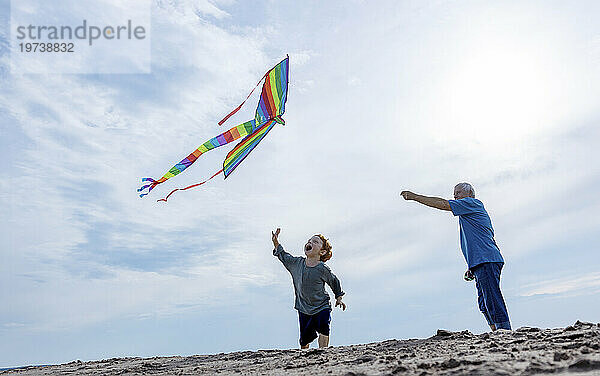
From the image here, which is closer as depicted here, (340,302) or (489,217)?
(489,217)

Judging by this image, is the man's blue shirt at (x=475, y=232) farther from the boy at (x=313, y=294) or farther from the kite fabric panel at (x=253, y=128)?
the kite fabric panel at (x=253, y=128)

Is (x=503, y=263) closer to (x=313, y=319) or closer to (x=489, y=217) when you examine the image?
(x=489, y=217)

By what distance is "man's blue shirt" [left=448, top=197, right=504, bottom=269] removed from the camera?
5.71 m

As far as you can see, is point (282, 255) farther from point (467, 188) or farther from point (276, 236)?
point (467, 188)

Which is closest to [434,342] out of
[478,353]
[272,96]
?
[478,353]

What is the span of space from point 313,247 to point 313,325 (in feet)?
2.98

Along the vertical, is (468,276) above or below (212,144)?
below

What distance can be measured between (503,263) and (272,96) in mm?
3552

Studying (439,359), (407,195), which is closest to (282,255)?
(407,195)

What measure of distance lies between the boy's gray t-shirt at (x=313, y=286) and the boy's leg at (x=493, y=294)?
163cm

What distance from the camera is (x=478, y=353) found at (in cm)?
345

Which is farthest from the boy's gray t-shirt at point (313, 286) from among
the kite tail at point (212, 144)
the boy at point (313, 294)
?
the kite tail at point (212, 144)

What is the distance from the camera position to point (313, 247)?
6594 mm

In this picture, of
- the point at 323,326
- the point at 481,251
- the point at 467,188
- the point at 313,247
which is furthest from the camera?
the point at 313,247
